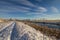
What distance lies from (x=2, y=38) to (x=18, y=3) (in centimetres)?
360

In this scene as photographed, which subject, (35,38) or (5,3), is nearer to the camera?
(35,38)

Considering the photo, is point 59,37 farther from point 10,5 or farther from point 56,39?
point 10,5

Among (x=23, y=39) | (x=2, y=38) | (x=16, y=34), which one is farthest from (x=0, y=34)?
(x=23, y=39)

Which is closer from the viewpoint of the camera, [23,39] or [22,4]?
[23,39]

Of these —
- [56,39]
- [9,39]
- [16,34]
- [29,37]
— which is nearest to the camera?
[9,39]

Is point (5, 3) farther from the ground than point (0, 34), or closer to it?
farther from the ground

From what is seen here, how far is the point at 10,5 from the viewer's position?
7.24 metres

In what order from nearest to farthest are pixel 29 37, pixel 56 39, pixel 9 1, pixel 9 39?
pixel 9 39
pixel 29 37
pixel 56 39
pixel 9 1

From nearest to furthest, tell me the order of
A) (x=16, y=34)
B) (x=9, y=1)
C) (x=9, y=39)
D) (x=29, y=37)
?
(x=9, y=39), (x=29, y=37), (x=16, y=34), (x=9, y=1)

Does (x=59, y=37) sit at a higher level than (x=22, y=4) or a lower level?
lower

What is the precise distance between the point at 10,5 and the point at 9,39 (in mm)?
3798

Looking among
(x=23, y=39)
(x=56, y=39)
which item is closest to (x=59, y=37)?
(x=56, y=39)

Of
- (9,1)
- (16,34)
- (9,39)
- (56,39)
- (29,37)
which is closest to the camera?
(9,39)

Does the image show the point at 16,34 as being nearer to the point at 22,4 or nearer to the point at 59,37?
the point at 59,37
